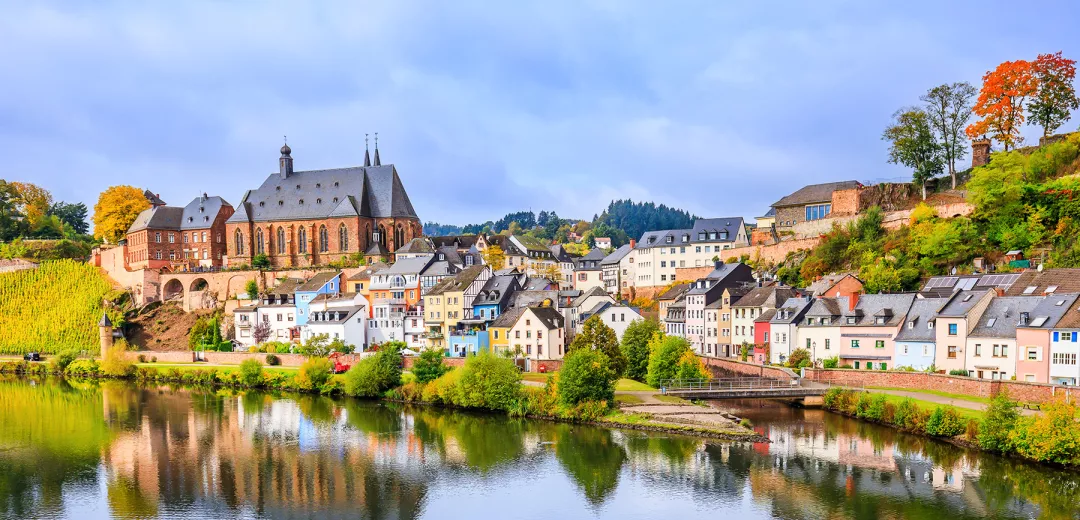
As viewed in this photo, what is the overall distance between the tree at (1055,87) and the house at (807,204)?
11.3 m

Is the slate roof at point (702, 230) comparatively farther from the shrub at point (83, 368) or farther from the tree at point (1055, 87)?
the shrub at point (83, 368)

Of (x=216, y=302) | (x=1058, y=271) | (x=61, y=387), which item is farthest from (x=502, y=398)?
(x=216, y=302)

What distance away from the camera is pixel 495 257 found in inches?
2985

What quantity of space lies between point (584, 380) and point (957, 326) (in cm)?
1570

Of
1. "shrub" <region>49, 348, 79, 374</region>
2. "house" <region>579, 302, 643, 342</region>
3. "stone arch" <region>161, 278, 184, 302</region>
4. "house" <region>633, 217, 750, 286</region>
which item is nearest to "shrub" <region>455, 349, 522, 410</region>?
"house" <region>579, 302, 643, 342</region>

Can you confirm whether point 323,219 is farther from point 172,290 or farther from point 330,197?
point 172,290

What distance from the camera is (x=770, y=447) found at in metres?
33.2

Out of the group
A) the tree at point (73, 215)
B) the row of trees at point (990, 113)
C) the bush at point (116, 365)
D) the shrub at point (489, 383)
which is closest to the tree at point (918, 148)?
the row of trees at point (990, 113)

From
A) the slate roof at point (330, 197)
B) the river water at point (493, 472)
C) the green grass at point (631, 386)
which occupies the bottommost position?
the river water at point (493, 472)

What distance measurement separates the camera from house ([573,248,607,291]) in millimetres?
73700

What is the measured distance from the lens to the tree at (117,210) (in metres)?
87.8

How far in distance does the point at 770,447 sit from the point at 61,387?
4579cm

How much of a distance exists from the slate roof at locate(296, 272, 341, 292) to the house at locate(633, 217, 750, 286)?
75.1 feet

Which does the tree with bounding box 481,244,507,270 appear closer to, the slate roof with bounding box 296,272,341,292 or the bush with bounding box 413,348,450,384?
the slate roof with bounding box 296,272,341,292
